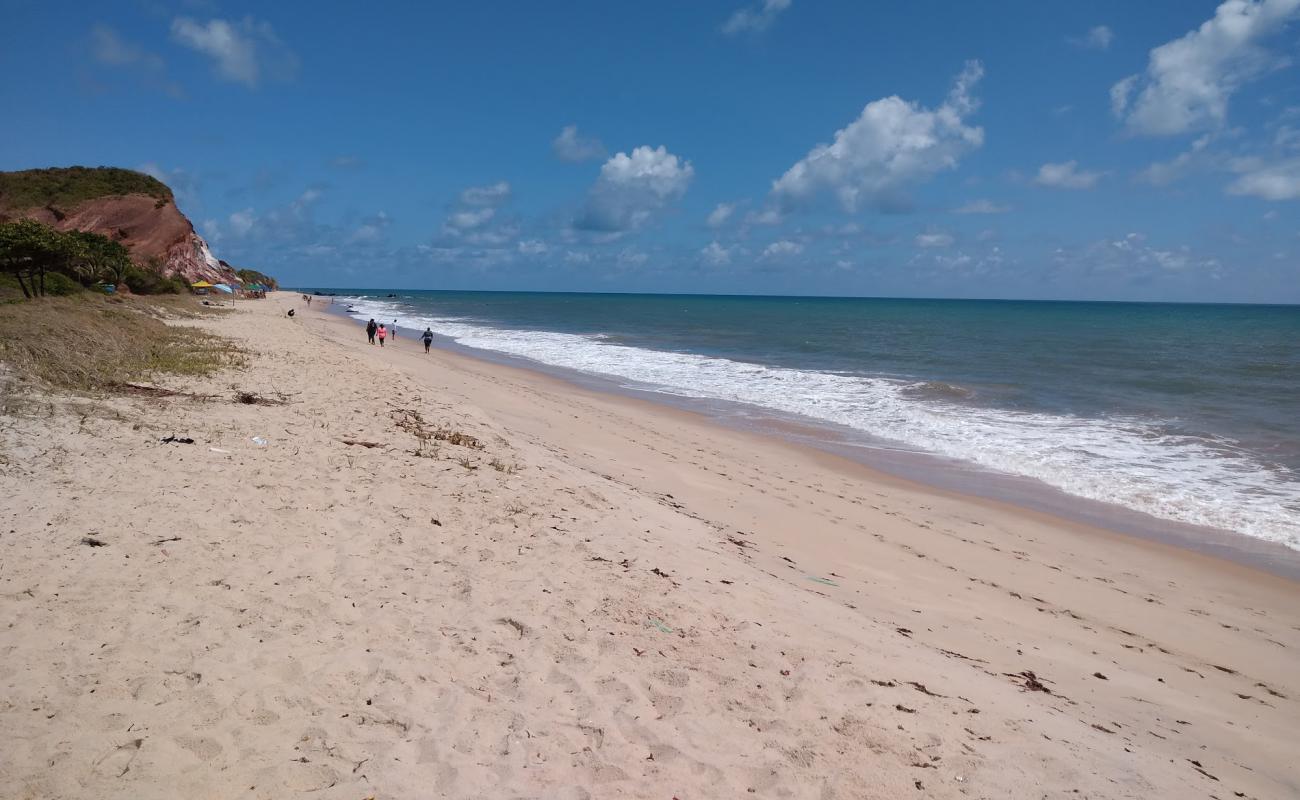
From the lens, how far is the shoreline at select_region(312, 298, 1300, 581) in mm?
9242

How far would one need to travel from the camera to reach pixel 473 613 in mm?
5008

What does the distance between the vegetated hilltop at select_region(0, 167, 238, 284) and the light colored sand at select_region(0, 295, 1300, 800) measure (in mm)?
48281

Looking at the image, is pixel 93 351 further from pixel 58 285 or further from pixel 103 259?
pixel 103 259

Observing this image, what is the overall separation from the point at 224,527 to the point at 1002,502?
35.1ft

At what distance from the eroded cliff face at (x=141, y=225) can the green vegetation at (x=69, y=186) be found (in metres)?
0.96

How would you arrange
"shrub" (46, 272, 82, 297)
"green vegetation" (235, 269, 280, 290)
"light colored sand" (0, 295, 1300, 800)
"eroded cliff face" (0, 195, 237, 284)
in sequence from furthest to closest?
"green vegetation" (235, 269, 280, 290)
"eroded cliff face" (0, 195, 237, 284)
"shrub" (46, 272, 82, 297)
"light colored sand" (0, 295, 1300, 800)

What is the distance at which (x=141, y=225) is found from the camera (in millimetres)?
50438

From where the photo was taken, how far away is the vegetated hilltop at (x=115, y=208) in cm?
4747

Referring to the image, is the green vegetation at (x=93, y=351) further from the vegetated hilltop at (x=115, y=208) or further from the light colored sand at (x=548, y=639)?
the vegetated hilltop at (x=115, y=208)

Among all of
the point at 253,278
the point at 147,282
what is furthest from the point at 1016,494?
the point at 253,278

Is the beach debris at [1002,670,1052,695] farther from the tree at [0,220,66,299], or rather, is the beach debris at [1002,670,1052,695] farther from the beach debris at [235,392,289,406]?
the tree at [0,220,66,299]

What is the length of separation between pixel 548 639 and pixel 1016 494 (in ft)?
31.7

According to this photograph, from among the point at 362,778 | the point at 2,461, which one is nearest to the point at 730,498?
the point at 362,778

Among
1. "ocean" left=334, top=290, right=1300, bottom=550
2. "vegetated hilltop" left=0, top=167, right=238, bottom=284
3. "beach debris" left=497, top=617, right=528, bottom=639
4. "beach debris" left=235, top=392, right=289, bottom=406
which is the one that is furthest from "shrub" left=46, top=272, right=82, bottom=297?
"beach debris" left=497, top=617, right=528, bottom=639
